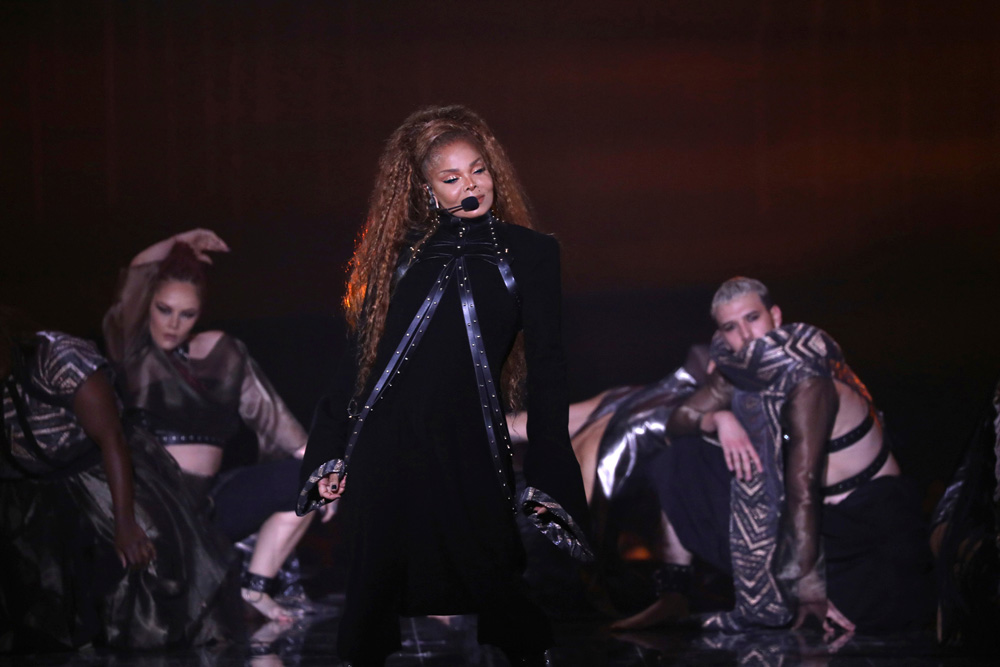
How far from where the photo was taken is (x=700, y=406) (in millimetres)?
4094

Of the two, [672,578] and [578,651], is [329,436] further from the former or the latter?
[672,578]

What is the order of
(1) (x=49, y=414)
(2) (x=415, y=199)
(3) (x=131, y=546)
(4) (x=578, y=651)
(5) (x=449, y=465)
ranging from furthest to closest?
(1) (x=49, y=414), (3) (x=131, y=546), (4) (x=578, y=651), (2) (x=415, y=199), (5) (x=449, y=465)

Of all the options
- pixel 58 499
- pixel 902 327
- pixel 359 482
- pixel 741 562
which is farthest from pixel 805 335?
pixel 58 499

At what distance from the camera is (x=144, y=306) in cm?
425

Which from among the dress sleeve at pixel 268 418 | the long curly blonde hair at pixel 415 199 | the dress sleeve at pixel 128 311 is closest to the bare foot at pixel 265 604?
the dress sleeve at pixel 268 418

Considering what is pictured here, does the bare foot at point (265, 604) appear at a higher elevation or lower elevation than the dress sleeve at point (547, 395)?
lower

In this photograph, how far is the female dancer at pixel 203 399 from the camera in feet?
13.5

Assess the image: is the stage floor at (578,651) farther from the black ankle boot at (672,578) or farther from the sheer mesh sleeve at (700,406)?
the sheer mesh sleeve at (700,406)

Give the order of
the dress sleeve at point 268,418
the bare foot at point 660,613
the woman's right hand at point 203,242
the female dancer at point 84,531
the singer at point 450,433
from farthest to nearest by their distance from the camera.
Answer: the woman's right hand at point 203,242 < the dress sleeve at point 268,418 < the bare foot at point 660,613 < the female dancer at point 84,531 < the singer at point 450,433

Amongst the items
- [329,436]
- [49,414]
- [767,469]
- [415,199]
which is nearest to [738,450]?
[767,469]

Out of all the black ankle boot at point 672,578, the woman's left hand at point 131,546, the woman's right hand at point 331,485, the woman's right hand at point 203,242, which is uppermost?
the woman's right hand at point 203,242

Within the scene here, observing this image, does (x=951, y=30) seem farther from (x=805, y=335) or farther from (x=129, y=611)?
(x=129, y=611)

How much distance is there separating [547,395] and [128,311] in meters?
2.64

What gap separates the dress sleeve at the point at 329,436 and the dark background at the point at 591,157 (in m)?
2.03
